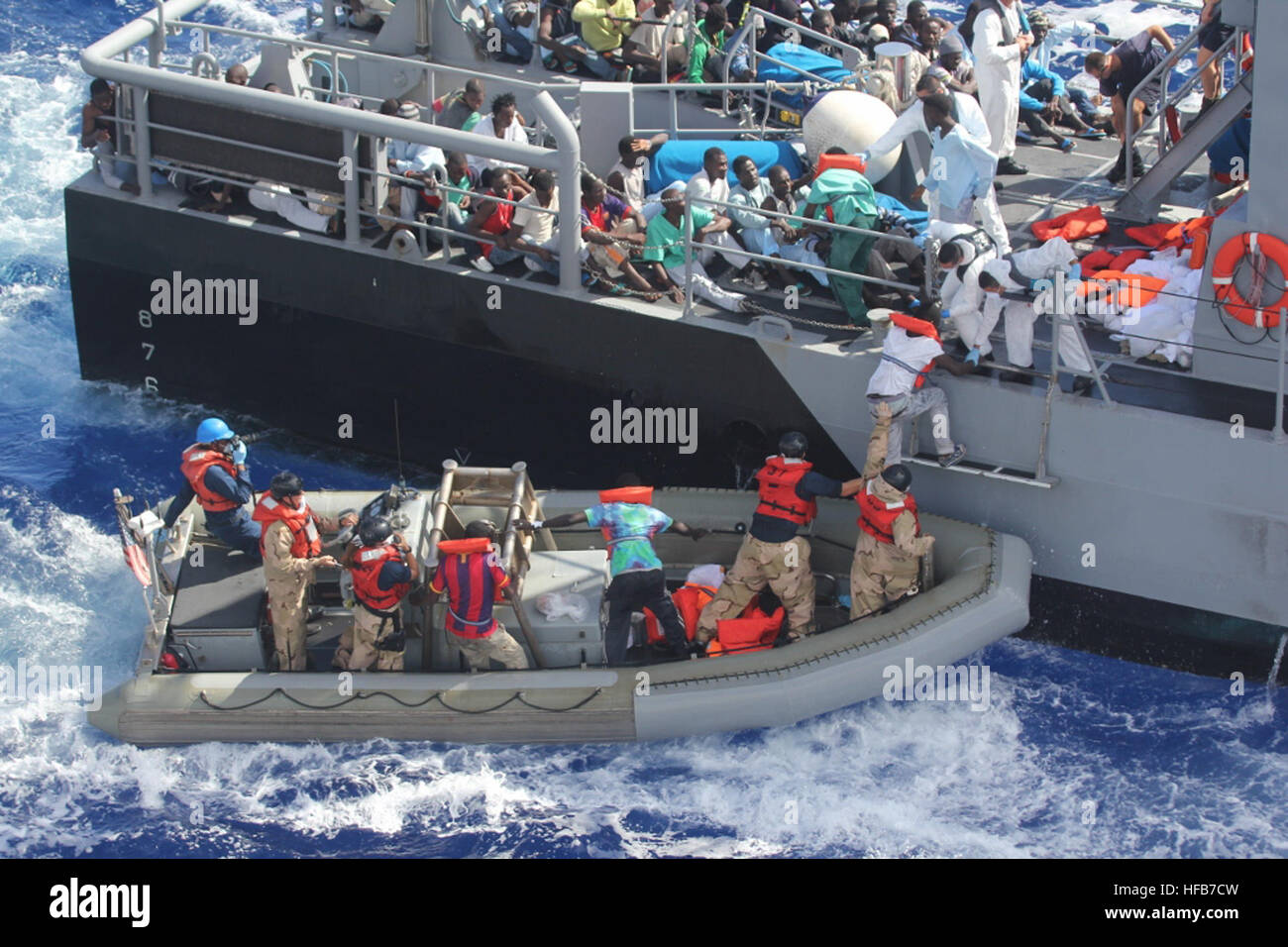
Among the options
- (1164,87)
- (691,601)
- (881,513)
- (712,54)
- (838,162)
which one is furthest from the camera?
(712,54)

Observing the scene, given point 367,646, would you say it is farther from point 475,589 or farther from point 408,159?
point 408,159

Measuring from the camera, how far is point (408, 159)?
13.9 m

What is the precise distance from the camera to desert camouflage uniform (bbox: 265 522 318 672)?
10.6 metres

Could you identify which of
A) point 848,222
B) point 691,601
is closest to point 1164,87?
point 848,222

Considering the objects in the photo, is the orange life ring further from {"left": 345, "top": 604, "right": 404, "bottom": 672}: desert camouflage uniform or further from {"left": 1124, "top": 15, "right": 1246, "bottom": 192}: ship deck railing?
{"left": 345, "top": 604, "right": 404, "bottom": 672}: desert camouflage uniform

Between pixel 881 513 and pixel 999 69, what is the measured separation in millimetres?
4336

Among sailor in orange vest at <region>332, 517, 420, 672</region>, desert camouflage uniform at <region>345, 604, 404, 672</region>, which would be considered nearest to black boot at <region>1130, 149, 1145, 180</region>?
sailor in orange vest at <region>332, 517, 420, 672</region>

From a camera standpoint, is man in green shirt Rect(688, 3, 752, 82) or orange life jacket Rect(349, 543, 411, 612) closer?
orange life jacket Rect(349, 543, 411, 612)

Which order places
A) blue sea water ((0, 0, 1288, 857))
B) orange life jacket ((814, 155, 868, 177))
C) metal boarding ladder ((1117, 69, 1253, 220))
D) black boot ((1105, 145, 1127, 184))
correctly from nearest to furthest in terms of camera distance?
blue sea water ((0, 0, 1288, 857)), metal boarding ladder ((1117, 69, 1253, 220)), orange life jacket ((814, 155, 868, 177)), black boot ((1105, 145, 1127, 184))

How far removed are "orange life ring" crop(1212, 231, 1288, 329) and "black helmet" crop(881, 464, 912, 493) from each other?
7.42ft

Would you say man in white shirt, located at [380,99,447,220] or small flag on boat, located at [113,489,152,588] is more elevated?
man in white shirt, located at [380,99,447,220]

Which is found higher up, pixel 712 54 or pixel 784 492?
pixel 712 54

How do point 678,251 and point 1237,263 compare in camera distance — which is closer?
point 1237,263

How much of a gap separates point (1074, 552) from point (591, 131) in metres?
5.16
